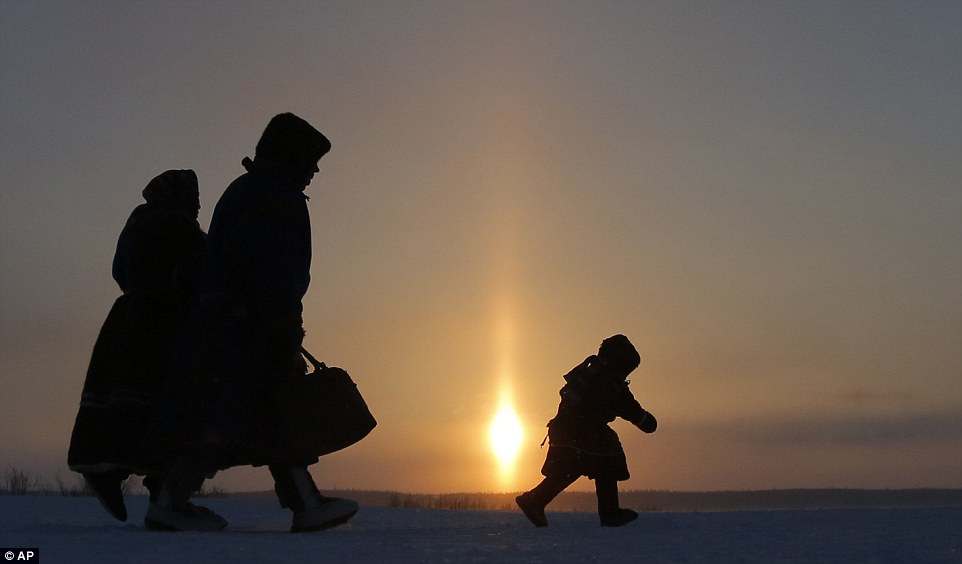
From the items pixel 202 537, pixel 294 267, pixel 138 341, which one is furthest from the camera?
pixel 138 341

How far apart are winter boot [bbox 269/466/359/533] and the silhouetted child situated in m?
1.55

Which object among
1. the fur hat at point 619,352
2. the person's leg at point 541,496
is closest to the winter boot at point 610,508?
the person's leg at point 541,496

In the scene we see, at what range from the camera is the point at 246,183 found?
6871 mm

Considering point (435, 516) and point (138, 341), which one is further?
point (435, 516)

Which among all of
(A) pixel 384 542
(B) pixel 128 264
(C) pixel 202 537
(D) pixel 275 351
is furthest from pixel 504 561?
(B) pixel 128 264

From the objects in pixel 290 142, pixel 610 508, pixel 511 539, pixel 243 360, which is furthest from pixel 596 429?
pixel 290 142

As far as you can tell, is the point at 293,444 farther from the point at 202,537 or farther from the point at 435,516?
the point at 435,516

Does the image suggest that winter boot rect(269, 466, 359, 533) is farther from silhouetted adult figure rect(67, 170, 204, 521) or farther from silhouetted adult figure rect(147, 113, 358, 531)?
silhouetted adult figure rect(67, 170, 204, 521)

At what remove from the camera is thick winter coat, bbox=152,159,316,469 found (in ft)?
21.6

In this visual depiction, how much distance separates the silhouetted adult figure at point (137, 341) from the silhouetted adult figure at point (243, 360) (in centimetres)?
48

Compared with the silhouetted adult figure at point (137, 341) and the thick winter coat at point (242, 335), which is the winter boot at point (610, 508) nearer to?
the thick winter coat at point (242, 335)

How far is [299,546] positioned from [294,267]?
179 centimetres

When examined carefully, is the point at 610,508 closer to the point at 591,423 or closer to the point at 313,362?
the point at 591,423

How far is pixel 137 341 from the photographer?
719 centimetres
